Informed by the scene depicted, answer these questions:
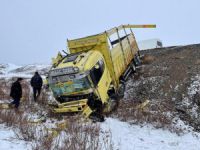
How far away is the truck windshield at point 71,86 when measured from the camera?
1542cm

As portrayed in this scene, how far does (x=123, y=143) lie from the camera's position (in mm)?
12852

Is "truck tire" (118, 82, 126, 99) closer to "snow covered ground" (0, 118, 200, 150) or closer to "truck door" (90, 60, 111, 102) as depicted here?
"truck door" (90, 60, 111, 102)

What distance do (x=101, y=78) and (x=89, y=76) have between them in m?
1.21

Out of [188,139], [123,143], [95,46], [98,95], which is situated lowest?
[188,139]

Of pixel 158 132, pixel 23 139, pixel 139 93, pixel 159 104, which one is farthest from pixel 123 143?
pixel 139 93

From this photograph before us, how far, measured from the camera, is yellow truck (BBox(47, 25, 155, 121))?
1542 centimetres

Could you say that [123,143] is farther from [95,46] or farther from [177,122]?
[95,46]

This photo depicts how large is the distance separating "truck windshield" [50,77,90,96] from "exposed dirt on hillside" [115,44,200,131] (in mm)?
2282

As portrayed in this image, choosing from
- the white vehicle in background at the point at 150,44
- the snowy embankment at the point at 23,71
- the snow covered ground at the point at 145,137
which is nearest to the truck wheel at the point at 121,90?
the snow covered ground at the point at 145,137

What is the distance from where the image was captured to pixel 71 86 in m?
15.6

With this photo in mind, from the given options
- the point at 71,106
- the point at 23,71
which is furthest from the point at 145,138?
the point at 23,71

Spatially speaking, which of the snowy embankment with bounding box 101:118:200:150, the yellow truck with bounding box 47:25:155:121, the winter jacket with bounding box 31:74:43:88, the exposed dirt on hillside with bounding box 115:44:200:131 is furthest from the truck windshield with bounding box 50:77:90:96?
the winter jacket with bounding box 31:74:43:88

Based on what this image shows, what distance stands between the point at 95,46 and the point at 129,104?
3227 millimetres

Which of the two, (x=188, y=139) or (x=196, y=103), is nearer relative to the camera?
(x=188, y=139)
